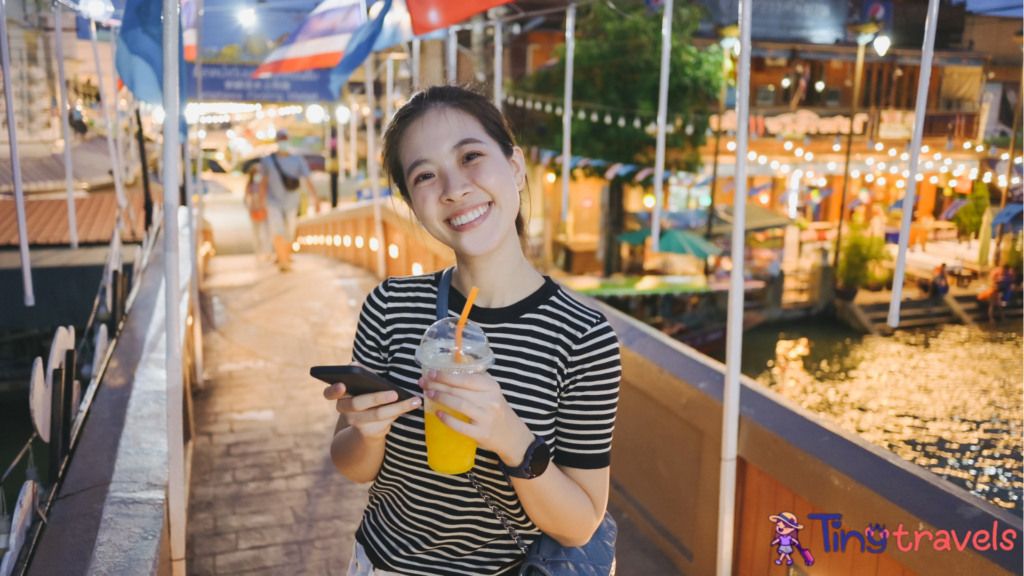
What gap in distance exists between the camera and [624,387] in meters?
3.93

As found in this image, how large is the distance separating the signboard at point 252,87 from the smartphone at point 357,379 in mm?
12306

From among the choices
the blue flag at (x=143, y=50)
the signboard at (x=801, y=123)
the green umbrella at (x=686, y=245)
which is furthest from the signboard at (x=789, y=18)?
the blue flag at (x=143, y=50)

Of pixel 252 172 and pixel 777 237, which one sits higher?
pixel 252 172

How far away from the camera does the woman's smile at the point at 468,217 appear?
1.63 meters

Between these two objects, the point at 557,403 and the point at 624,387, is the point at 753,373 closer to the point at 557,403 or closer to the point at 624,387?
the point at 624,387

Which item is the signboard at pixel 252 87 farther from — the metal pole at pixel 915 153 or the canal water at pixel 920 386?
the metal pole at pixel 915 153

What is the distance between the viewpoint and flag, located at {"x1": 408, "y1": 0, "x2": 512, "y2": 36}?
13.8 feet

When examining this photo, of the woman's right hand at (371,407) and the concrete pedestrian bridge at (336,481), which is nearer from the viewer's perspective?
the woman's right hand at (371,407)

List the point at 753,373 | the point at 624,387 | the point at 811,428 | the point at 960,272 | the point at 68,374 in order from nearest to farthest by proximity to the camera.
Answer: the point at 811,428
the point at 68,374
the point at 624,387
the point at 753,373
the point at 960,272

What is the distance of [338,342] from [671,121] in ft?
37.3

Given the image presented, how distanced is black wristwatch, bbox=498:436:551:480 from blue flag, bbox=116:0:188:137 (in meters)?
2.29

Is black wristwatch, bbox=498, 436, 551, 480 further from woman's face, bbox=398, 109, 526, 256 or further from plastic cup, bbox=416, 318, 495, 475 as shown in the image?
woman's face, bbox=398, 109, 526, 256

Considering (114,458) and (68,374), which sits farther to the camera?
(68,374)

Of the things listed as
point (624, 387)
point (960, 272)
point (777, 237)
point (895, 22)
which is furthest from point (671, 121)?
point (624, 387)
